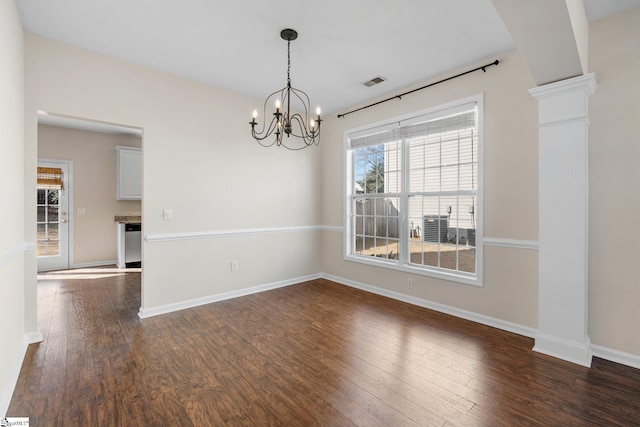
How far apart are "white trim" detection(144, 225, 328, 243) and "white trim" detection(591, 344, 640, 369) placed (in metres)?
3.56

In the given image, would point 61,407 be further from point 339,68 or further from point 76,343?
point 339,68

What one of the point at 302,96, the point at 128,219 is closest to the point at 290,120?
the point at 302,96

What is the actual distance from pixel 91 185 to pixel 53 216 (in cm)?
86

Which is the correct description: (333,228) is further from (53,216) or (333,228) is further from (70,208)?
(53,216)

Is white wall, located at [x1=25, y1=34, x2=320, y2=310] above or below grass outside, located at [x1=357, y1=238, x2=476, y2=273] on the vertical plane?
above

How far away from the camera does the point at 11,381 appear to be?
201cm

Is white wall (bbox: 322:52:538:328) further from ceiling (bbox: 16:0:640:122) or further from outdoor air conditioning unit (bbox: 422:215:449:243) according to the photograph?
outdoor air conditioning unit (bbox: 422:215:449:243)

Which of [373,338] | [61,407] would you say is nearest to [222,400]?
Result: [61,407]

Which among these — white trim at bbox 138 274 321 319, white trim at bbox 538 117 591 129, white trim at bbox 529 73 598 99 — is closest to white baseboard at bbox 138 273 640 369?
white trim at bbox 138 274 321 319

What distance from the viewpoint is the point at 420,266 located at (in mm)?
3818

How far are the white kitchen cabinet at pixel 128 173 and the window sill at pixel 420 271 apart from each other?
4865mm

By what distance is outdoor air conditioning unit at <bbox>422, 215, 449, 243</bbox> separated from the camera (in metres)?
3.59

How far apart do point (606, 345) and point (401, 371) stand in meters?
1.76

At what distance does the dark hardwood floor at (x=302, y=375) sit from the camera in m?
1.80
